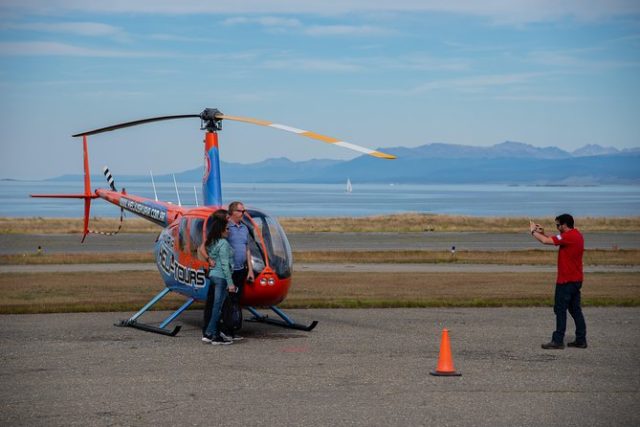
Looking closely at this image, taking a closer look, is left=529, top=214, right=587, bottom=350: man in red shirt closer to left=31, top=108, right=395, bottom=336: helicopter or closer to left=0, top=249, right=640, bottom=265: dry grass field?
left=31, top=108, right=395, bottom=336: helicopter

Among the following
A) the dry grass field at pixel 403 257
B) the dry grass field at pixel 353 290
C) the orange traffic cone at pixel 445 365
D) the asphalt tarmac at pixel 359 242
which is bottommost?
the asphalt tarmac at pixel 359 242

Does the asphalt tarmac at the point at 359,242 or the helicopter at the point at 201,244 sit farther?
the asphalt tarmac at the point at 359,242

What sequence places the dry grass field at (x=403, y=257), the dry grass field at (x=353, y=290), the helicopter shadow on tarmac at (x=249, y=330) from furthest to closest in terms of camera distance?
the dry grass field at (x=403, y=257) < the dry grass field at (x=353, y=290) < the helicopter shadow on tarmac at (x=249, y=330)

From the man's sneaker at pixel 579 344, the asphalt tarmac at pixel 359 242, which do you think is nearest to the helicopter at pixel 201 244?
the man's sneaker at pixel 579 344

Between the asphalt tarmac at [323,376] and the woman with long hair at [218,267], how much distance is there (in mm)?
315

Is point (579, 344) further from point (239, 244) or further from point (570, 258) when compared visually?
point (239, 244)

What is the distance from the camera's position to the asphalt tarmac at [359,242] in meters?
43.3

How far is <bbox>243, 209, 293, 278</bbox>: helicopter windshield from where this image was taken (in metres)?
13.9

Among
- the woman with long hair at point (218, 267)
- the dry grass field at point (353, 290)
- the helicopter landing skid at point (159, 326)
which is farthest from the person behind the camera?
the dry grass field at point (353, 290)

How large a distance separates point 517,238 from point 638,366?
41.0 metres

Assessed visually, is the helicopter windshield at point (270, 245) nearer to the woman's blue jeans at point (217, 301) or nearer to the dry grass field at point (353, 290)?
the woman's blue jeans at point (217, 301)

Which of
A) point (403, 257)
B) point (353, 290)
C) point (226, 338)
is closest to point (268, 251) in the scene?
point (226, 338)

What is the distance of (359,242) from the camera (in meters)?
47.9

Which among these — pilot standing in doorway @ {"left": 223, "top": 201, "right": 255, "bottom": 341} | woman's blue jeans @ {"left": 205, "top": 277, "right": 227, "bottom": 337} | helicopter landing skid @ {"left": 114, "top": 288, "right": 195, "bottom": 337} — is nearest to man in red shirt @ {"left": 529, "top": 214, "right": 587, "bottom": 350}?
pilot standing in doorway @ {"left": 223, "top": 201, "right": 255, "bottom": 341}
